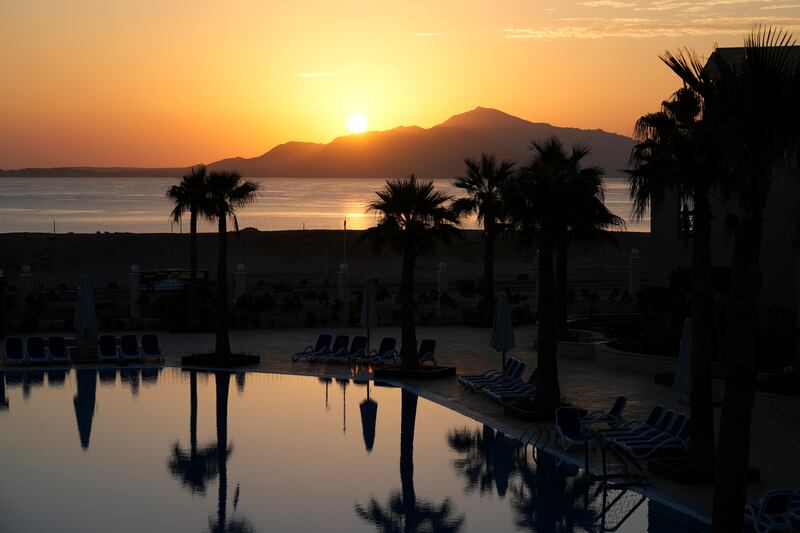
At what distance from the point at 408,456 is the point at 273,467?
2.31 metres

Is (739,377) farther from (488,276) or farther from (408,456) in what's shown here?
(488,276)

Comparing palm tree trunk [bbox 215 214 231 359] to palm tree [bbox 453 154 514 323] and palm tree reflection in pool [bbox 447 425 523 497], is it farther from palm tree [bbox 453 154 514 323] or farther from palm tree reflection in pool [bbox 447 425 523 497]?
palm tree [bbox 453 154 514 323]

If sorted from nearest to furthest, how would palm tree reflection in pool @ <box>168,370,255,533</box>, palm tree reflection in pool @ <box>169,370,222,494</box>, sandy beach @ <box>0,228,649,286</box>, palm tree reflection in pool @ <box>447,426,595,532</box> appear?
1. palm tree reflection in pool @ <box>168,370,255,533</box>
2. palm tree reflection in pool @ <box>447,426,595,532</box>
3. palm tree reflection in pool @ <box>169,370,222,494</box>
4. sandy beach @ <box>0,228,649,286</box>

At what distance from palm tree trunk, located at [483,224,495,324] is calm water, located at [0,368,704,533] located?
9896 millimetres

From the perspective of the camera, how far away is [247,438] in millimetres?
17656

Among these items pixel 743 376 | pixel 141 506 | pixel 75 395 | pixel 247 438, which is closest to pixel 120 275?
pixel 75 395

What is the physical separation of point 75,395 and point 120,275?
37950mm

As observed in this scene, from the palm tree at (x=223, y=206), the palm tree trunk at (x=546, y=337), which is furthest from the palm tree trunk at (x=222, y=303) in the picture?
the palm tree trunk at (x=546, y=337)

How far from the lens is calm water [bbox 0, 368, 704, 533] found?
13.1 meters

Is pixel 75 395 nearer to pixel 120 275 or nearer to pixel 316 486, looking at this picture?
pixel 316 486

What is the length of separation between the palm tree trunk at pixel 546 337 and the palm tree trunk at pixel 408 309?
15.1 ft

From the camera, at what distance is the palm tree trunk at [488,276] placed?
3125 centimetres

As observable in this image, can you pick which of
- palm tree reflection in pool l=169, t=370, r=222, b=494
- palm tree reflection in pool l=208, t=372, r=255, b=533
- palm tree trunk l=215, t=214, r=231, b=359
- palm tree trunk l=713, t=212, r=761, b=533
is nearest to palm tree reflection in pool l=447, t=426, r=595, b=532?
palm tree reflection in pool l=208, t=372, r=255, b=533

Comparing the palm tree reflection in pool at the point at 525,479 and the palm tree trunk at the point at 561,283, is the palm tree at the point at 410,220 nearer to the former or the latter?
the palm tree trunk at the point at 561,283
